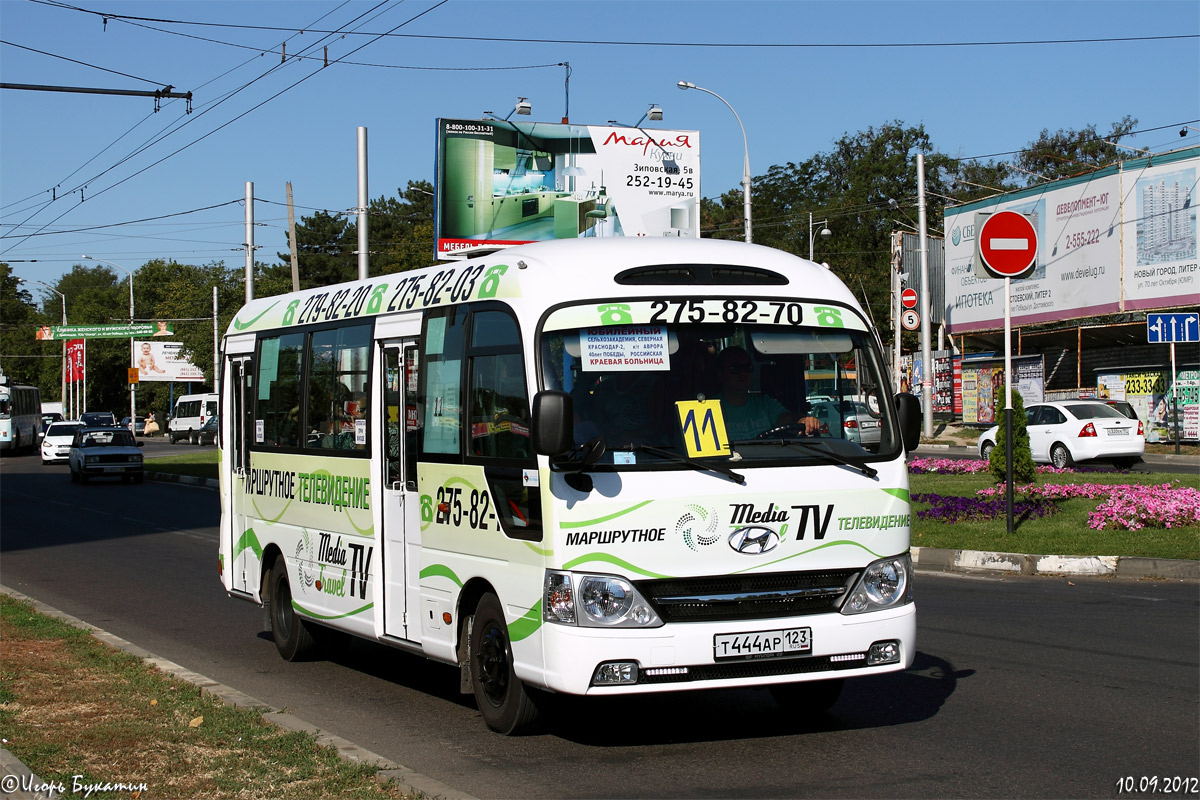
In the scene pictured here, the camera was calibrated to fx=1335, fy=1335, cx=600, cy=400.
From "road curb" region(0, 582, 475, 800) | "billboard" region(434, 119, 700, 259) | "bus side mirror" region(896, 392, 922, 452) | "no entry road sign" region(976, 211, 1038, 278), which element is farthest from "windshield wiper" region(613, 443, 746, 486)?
"billboard" region(434, 119, 700, 259)

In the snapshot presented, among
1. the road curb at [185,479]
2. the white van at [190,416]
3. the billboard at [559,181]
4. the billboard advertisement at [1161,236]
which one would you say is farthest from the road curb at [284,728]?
the white van at [190,416]

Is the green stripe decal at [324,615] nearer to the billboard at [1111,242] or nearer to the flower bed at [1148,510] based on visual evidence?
the flower bed at [1148,510]

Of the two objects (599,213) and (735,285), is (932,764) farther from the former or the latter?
(599,213)

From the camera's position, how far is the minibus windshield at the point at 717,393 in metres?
6.77

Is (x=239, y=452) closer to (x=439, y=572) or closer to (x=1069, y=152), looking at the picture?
(x=439, y=572)

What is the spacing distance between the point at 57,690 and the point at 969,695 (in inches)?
222

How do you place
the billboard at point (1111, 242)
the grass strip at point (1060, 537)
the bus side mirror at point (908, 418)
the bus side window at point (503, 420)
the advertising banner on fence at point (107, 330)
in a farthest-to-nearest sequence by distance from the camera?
1. the advertising banner on fence at point (107, 330)
2. the billboard at point (1111, 242)
3. the grass strip at point (1060, 537)
4. the bus side mirror at point (908, 418)
5. the bus side window at point (503, 420)

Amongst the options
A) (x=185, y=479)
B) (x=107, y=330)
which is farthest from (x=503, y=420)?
(x=107, y=330)

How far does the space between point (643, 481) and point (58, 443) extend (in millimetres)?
50638

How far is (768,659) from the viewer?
259 inches

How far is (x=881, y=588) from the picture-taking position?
273 inches

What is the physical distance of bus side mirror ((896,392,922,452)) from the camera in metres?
7.39

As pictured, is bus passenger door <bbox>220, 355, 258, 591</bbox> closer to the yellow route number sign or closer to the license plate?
the yellow route number sign

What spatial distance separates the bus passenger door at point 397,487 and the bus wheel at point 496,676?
85 centimetres
